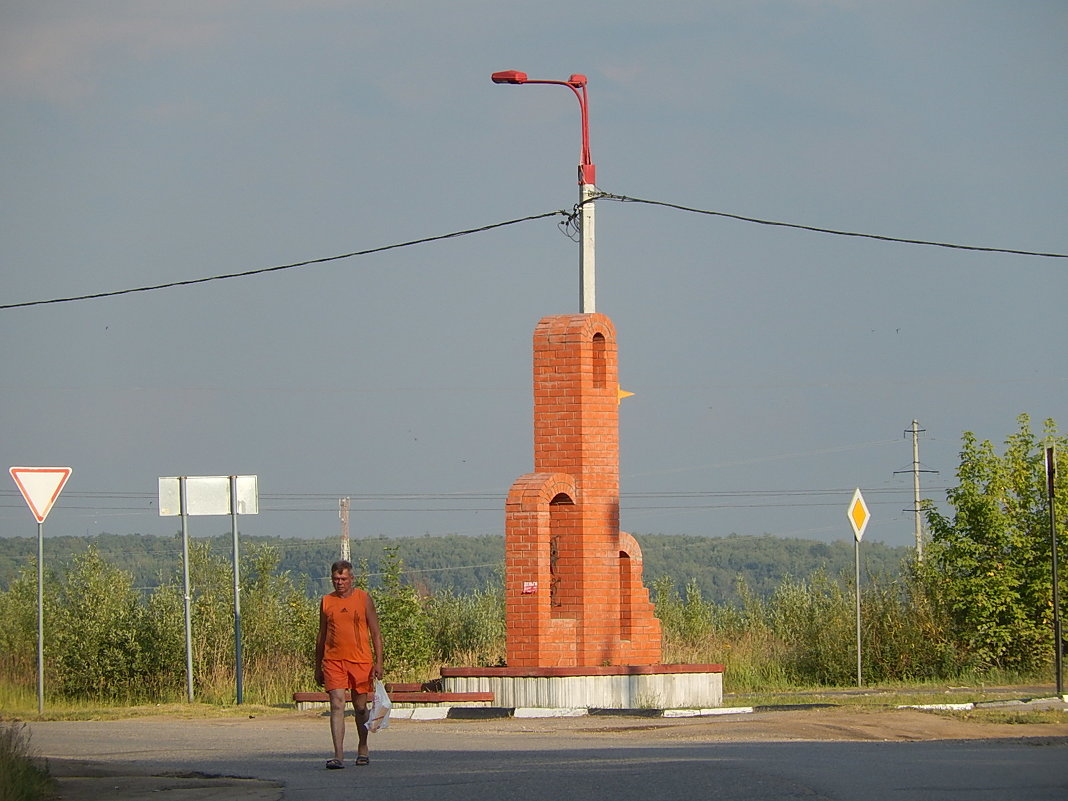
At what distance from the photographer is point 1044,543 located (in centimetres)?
2269

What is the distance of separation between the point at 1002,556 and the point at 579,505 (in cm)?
787

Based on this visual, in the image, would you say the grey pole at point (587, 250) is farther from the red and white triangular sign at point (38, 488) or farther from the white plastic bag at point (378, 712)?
the white plastic bag at point (378, 712)

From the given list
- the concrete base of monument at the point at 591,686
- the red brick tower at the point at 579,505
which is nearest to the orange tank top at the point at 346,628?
the concrete base of monument at the point at 591,686

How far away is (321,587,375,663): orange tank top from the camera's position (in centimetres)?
1177

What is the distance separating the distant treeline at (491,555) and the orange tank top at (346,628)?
71298 millimetres

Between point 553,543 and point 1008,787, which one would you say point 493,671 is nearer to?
point 553,543

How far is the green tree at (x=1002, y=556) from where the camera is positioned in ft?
74.2

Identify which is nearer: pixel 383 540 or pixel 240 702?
pixel 240 702

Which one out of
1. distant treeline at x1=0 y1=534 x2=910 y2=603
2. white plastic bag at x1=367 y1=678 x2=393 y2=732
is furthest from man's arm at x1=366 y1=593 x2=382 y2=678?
distant treeline at x1=0 y1=534 x2=910 y2=603

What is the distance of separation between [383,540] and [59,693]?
90.8 m

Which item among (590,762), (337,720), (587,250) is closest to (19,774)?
(337,720)

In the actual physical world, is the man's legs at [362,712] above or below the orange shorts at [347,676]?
below

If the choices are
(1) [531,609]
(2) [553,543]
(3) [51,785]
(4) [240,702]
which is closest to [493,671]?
(1) [531,609]

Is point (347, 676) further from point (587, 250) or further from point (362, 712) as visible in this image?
point (587, 250)
